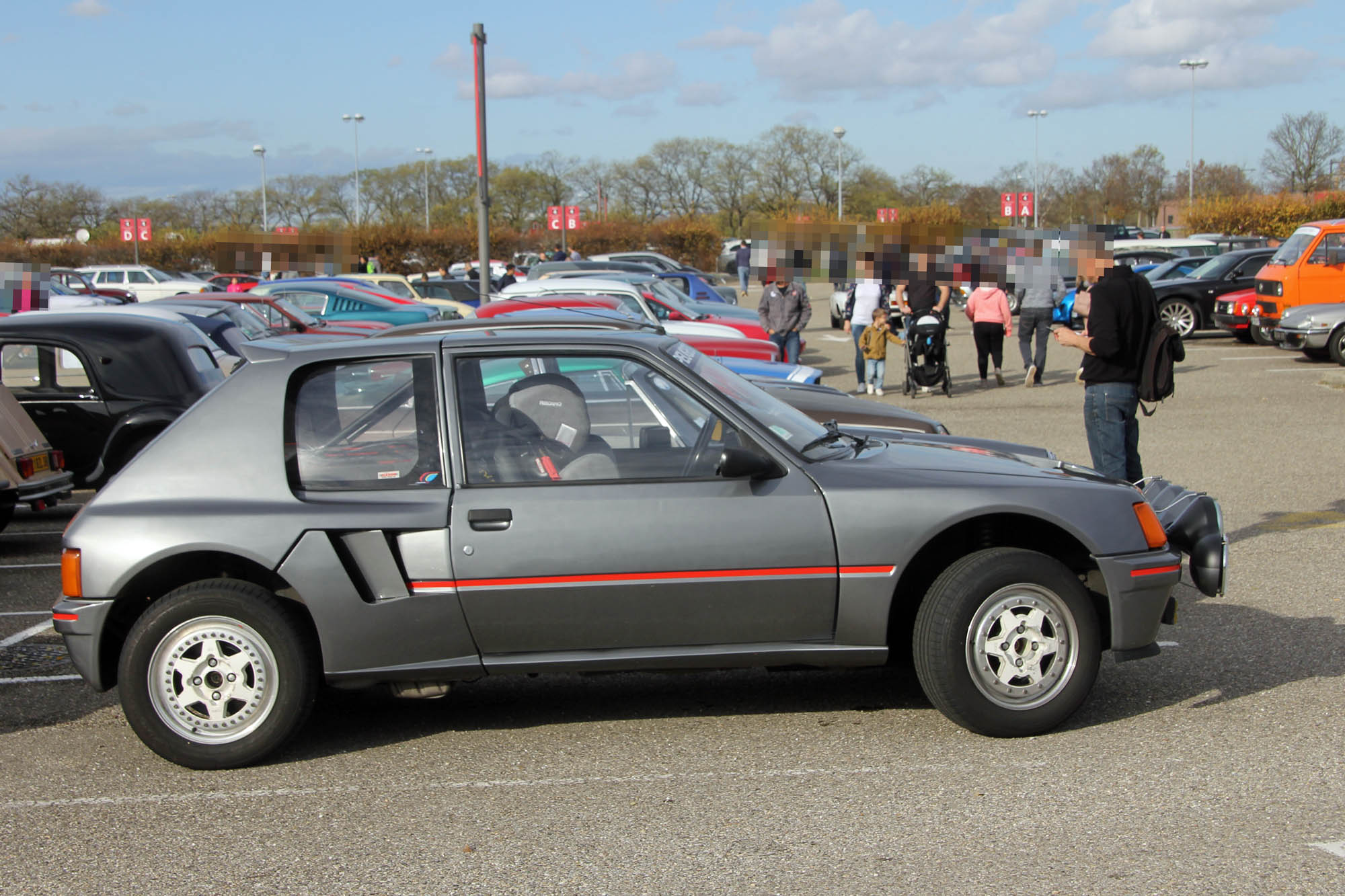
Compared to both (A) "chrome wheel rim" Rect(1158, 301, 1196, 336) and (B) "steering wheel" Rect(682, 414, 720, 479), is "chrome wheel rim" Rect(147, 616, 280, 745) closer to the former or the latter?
(B) "steering wheel" Rect(682, 414, 720, 479)

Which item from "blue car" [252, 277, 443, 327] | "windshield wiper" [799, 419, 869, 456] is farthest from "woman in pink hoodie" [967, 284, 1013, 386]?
"windshield wiper" [799, 419, 869, 456]

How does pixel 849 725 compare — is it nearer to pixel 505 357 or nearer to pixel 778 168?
pixel 505 357

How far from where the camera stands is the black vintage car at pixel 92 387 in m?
9.59

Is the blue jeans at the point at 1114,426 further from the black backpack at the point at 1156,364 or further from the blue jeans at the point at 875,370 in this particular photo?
the blue jeans at the point at 875,370

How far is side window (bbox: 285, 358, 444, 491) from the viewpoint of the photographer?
462 cm

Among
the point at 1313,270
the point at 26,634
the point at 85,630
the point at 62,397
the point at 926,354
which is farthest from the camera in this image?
the point at 1313,270

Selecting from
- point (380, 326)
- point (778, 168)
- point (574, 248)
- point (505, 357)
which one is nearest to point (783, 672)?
point (505, 357)

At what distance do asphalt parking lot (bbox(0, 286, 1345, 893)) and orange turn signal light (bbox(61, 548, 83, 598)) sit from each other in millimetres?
689

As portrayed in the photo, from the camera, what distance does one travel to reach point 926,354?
1703 centimetres

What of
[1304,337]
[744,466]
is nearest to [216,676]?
[744,466]

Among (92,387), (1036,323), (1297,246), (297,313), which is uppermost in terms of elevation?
(1297,246)

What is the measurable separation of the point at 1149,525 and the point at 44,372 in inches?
334

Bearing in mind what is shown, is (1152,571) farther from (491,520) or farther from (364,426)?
(364,426)

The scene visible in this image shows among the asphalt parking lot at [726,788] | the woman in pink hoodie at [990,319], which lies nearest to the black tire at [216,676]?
the asphalt parking lot at [726,788]
